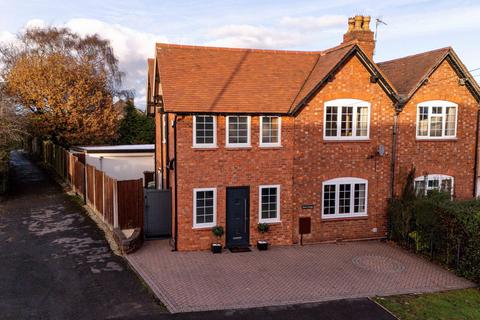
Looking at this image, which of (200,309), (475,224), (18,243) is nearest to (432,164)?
(475,224)

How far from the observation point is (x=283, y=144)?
15.7m

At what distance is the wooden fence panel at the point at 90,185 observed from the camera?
20248 millimetres

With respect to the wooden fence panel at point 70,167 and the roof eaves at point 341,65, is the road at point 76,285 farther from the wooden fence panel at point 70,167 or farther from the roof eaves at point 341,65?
the wooden fence panel at point 70,167

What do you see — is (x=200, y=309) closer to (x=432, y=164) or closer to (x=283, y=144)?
(x=283, y=144)

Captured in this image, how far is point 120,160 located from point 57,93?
1125cm

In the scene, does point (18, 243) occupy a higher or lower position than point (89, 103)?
lower

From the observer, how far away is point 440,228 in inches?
541

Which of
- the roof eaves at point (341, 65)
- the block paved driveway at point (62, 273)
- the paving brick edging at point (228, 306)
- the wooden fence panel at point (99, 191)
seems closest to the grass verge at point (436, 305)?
the paving brick edging at point (228, 306)

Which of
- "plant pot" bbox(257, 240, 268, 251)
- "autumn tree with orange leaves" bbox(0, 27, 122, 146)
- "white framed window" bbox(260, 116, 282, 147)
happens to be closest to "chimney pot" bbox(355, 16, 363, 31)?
"white framed window" bbox(260, 116, 282, 147)

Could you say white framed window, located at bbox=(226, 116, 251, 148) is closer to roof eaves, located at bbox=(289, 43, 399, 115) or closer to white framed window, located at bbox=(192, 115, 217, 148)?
white framed window, located at bbox=(192, 115, 217, 148)

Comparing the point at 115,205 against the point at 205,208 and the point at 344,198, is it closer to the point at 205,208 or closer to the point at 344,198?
the point at 205,208

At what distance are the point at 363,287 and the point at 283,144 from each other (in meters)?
6.05

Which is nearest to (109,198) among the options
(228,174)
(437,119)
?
(228,174)

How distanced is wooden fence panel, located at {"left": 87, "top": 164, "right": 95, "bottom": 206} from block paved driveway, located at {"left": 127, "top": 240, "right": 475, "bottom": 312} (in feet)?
20.5
